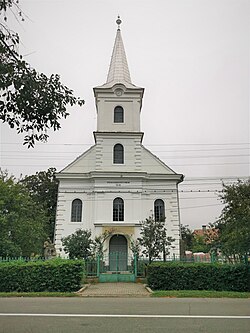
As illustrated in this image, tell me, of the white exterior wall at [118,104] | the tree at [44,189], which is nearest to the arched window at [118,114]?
the white exterior wall at [118,104]

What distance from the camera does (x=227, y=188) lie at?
1970 cm

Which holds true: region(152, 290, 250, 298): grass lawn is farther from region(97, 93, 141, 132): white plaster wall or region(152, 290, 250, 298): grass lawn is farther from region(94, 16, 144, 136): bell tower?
region(97, 93, 141, 132): white plaster wall

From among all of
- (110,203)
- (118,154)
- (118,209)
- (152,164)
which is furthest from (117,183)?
(152,164)

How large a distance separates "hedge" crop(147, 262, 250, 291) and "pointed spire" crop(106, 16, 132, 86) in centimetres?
1990

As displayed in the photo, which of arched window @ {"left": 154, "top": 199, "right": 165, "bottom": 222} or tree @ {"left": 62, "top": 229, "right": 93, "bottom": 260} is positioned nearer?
tree @ {"left": 62, "top": 229, "right": 93, "bottom": 260}

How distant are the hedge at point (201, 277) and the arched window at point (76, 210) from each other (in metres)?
12.9

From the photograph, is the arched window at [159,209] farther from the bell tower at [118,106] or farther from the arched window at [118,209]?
the bell tower at [118,106]

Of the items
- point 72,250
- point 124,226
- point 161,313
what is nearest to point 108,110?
point 124,226

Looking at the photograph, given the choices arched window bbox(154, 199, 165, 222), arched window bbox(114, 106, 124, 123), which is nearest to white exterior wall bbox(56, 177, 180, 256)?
arched window bbox(154, 199, 165, 222)

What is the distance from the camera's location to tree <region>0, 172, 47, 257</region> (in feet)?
78.9

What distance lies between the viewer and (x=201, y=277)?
52.7ft

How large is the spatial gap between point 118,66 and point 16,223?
1728 cm

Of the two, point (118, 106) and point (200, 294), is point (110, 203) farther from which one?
point (200, 294)

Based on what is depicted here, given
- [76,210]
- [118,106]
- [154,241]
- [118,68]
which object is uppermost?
[118,68]
